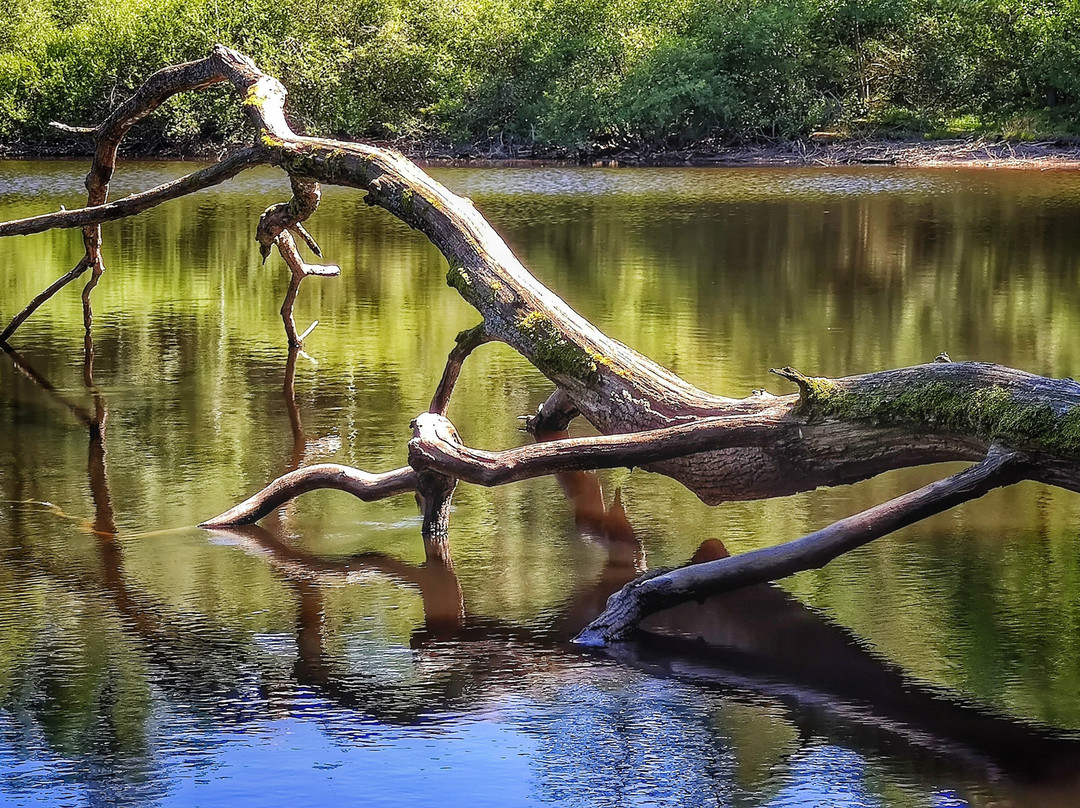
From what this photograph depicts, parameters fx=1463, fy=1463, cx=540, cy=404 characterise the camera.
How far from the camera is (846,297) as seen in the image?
1669 cm

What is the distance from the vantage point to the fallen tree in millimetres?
5855

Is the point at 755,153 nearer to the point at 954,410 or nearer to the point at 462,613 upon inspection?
the point at 462,613

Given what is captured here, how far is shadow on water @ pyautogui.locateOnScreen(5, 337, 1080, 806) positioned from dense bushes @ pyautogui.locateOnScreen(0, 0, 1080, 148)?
38.8 m

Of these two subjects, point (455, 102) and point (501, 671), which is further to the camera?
point (455, 102)

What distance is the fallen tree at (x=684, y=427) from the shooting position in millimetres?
5855

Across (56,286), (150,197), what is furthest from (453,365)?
(56,286)

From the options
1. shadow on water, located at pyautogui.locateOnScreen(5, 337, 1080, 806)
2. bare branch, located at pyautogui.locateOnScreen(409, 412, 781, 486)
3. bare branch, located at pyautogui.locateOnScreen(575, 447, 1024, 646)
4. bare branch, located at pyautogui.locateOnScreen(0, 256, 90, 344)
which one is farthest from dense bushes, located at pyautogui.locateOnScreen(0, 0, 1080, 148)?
bare branch, located at pyautogui.locateOnScreen(575, 447, 1024, 646)

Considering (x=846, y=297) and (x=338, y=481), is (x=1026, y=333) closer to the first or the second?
(x=846, y=297)

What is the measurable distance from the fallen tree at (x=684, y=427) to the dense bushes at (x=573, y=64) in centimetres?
3742

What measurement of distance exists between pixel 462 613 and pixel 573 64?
44064mm

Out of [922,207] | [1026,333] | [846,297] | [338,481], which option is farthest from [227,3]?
[338,481]

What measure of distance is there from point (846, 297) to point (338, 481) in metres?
10.1

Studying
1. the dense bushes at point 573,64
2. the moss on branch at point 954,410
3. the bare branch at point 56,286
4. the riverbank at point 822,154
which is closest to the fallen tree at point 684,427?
the moss on branch at point 954,410

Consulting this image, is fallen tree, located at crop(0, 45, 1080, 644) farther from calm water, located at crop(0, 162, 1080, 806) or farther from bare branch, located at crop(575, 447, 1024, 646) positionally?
calm water, located at crop(0, 162, 1080, 806)
